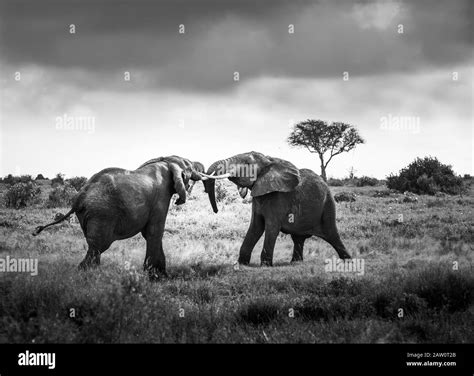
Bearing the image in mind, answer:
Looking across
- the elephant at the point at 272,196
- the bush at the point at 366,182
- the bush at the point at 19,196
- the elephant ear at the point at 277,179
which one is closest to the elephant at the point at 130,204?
the elephant at the point at 272,196

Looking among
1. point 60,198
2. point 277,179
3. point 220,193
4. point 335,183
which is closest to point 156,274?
point 277,179

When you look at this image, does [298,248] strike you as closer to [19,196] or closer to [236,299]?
[236,299]

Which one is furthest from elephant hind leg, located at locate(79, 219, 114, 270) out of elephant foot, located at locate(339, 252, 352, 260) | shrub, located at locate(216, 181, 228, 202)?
shrub, located at locate(216, 181, 228, 202)

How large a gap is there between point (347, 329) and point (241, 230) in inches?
434

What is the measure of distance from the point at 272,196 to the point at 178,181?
261 centimetres

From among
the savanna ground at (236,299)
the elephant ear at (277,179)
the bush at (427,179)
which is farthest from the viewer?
the bush at (427,179)

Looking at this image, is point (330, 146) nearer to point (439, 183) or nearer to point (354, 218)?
point (439, 183)

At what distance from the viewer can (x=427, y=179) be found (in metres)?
37.6

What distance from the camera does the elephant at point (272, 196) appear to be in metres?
13.8

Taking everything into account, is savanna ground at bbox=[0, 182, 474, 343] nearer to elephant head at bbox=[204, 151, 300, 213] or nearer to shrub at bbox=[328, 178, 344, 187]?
elephant head at bbox=[204, 151, 300, 213]

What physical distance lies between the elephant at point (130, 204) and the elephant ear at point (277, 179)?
154 cm

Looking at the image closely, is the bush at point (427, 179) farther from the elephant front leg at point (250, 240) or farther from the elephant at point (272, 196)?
the elephant front leg at point (250, 240)

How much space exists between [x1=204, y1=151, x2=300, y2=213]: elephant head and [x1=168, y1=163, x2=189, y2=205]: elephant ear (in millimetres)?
1202

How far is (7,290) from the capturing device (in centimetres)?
949
